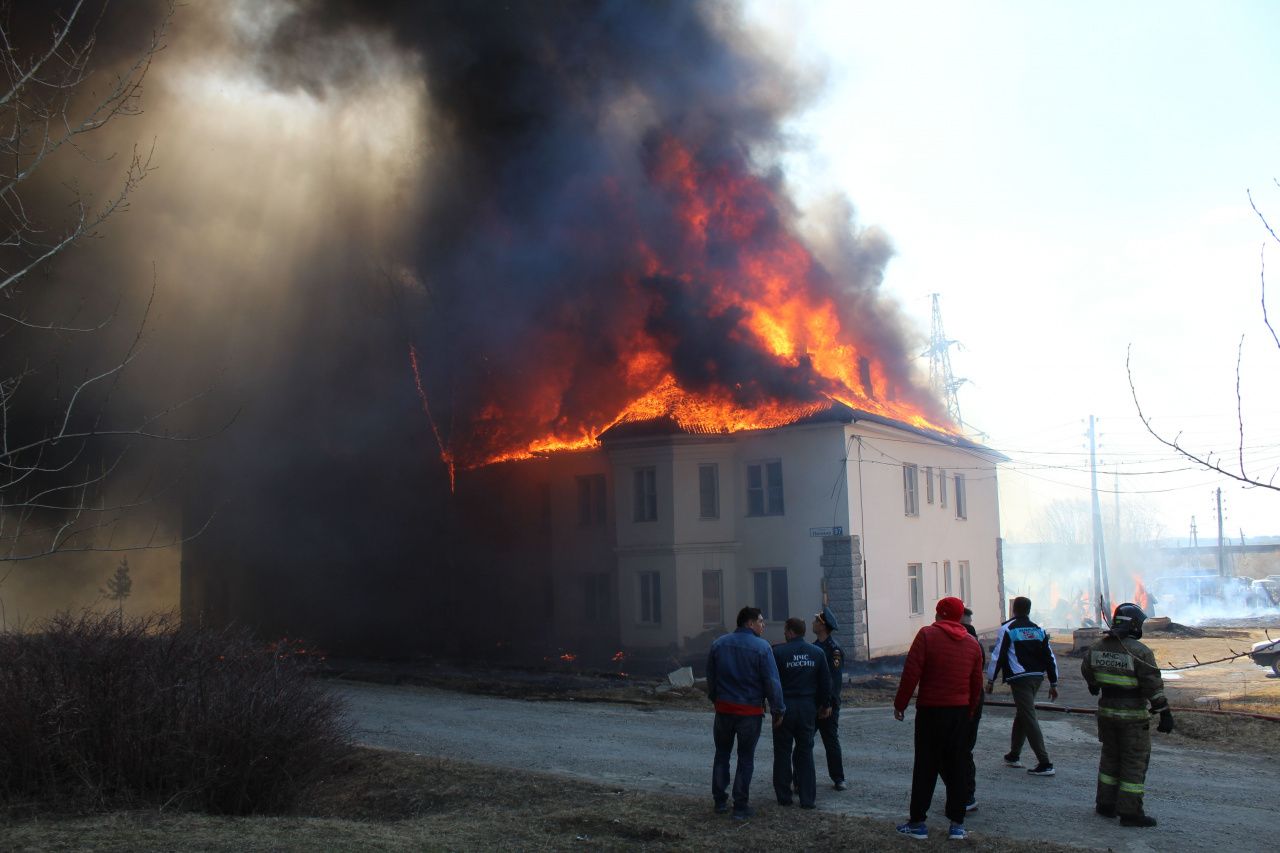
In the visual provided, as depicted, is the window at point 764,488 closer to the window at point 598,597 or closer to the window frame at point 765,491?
the window frame at point 765,491

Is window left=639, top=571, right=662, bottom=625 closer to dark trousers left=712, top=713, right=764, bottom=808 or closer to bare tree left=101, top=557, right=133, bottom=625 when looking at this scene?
Answer: dark trousers left=712, top=713, right=764, bottom=808

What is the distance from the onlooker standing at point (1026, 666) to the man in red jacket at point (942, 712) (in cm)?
263

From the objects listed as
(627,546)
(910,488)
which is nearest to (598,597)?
(627,546)

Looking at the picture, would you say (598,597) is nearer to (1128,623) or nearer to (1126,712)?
(1128,623)

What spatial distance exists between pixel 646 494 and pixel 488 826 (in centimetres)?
1962

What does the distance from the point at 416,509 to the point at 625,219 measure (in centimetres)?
1214

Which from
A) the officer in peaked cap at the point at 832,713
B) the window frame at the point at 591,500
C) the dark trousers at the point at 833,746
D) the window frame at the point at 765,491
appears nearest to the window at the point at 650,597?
the window frame at the point at 591,500

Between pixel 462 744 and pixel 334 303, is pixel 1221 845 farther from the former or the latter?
pixel 334 303

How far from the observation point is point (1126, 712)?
27.7 feet

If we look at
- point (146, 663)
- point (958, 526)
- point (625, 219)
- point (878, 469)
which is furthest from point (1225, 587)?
point (146, 663)

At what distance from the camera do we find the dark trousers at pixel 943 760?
787cm

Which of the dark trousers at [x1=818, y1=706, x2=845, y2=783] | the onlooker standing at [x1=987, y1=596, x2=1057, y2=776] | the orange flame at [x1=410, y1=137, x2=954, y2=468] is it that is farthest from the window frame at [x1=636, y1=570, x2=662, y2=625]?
the dark trousers at [x1=818, y1=706, x2=845, y2=783]

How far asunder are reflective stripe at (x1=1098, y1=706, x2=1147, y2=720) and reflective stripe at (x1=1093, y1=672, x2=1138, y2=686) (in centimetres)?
21

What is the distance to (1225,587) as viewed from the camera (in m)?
57.0
